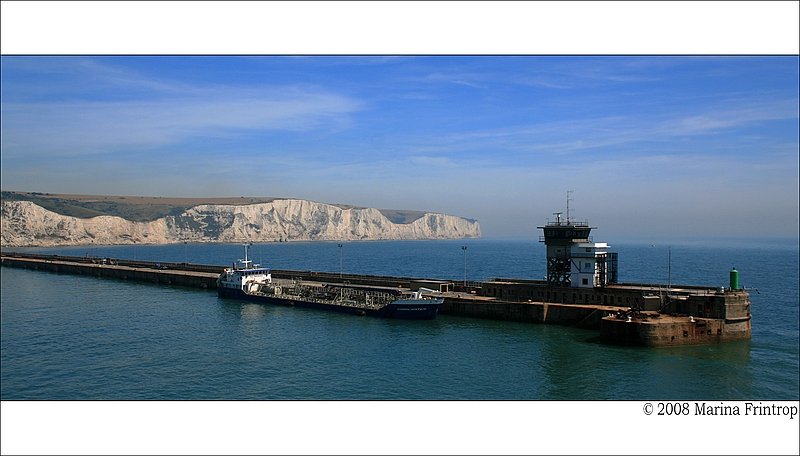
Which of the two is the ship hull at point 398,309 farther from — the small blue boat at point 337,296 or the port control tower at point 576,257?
the port control tower at point 576,257

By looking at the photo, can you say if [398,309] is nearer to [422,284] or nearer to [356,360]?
[422,284]

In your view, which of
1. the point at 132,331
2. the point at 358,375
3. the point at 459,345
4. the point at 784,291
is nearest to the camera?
the point at 358,375

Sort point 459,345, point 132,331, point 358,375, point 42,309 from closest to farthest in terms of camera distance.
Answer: point 358,375 → point 459,345 → point 132,331 → point 42,309

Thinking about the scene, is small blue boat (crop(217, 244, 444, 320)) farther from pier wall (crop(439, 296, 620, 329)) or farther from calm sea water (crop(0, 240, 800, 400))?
pier wall (crop(439, 296, 620, 329))

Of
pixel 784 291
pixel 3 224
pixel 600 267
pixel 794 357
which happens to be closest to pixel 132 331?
pixel 600 267

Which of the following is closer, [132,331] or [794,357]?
[794,357]

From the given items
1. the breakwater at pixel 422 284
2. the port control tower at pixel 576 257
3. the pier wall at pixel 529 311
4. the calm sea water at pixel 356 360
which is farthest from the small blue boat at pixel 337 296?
the port control tower at pixel 576 257

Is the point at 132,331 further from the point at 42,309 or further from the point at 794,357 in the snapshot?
the point at 794,357

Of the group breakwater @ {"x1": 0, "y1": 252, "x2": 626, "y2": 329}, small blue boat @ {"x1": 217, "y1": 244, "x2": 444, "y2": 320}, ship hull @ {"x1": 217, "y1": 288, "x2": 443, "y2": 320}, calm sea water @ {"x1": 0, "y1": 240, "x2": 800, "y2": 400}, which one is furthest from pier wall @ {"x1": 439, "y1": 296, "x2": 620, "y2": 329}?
ship hull @ {"x1": 217, "y1": 288, "x2": 443, "y2": 320}

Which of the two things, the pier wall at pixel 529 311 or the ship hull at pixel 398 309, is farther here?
the ship hull at pixel 398 309
